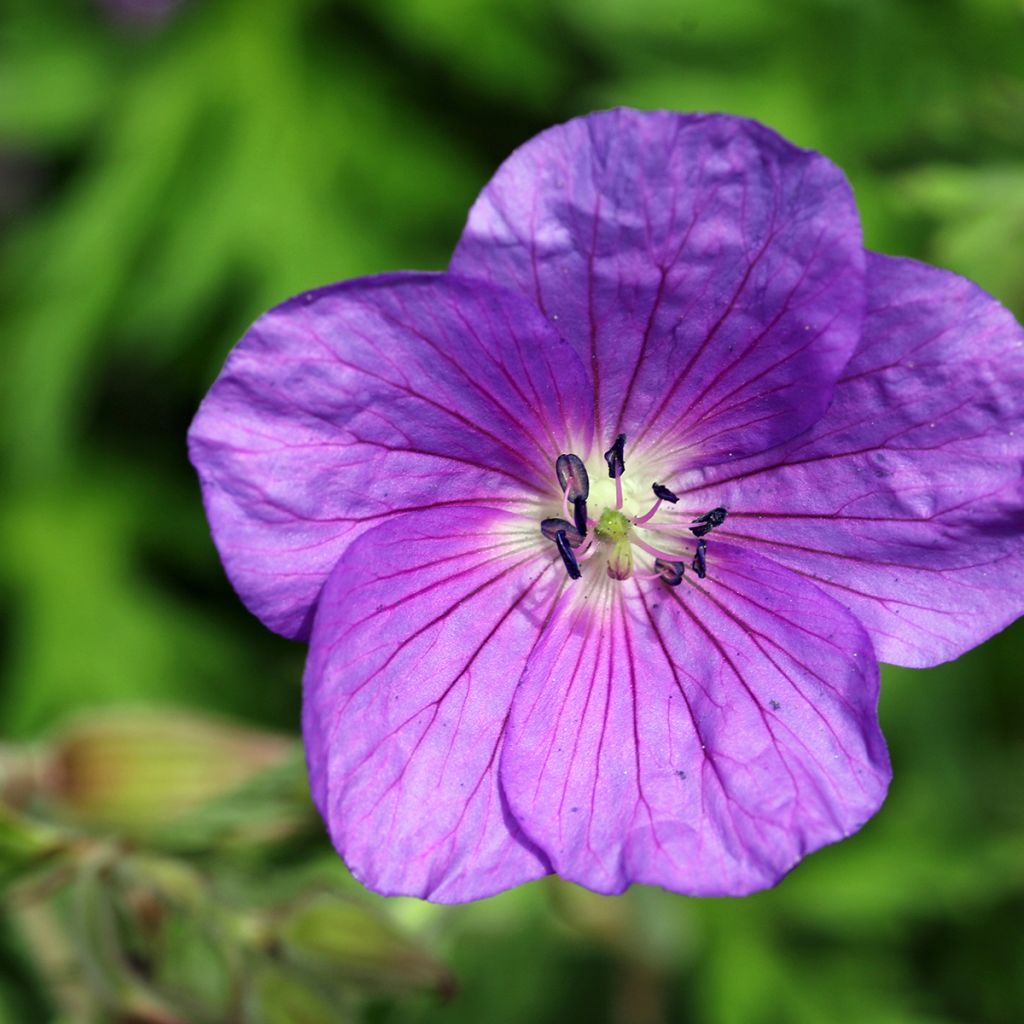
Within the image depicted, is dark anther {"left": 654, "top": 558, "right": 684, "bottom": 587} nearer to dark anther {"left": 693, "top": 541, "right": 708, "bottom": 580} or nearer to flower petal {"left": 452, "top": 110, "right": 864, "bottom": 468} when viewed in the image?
dark anther {"left": 693, "top": 541, "right": 708, "bottom": 580}

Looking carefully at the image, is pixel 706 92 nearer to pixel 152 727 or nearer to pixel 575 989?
pixel 152 727

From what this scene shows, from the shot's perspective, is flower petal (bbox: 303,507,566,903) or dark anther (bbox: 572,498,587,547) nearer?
flower petal (bbox: 303,507,566,903)

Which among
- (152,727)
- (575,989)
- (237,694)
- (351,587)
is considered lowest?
(575,989)

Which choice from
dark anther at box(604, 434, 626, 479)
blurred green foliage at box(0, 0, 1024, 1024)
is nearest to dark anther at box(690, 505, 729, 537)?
dark anther at box(604, 434, 626, 479)

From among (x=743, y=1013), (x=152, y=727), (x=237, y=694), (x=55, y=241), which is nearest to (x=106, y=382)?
(x=55, y=241)

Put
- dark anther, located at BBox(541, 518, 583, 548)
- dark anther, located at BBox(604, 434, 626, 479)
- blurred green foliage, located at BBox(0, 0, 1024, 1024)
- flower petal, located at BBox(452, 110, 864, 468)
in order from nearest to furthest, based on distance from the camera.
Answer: flower petal, located at BBox(452, 110, 864, 468) < dark anther, located at BBox(604, 434, 626, 479) < dark anther, located at BBox(541, 518, 583, 548) < blurred green foliage, located at BBox(0, 0, 1024, 1024)

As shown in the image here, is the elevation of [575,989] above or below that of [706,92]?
below
